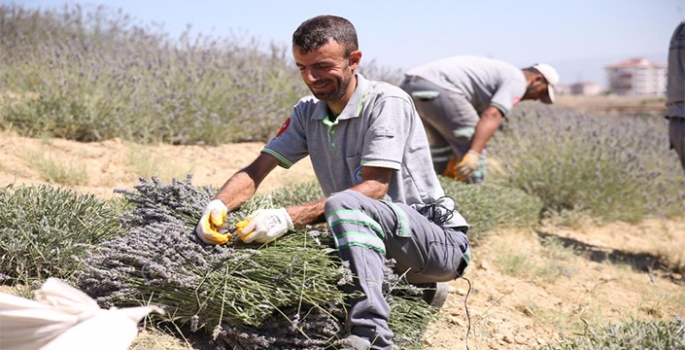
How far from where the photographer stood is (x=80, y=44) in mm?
6961

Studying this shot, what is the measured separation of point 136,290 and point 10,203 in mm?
917

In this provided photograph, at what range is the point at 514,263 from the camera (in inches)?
180

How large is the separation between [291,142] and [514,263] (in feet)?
6.83

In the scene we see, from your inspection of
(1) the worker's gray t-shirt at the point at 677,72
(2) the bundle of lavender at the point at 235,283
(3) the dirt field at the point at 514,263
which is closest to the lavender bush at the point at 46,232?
(2) the bundle of lavender at the point at 235,283

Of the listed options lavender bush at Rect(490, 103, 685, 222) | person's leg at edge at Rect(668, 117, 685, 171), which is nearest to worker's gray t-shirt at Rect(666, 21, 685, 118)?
person's leg at edge at Rect(668, 117, 685, 171)

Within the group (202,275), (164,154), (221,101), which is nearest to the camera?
(202,275)

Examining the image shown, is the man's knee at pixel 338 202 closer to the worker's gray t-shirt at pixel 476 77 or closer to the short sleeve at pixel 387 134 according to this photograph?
the short sleeve at pixel 387 134

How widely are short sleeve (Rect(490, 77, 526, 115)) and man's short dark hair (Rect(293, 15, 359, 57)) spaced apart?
7.74 ft

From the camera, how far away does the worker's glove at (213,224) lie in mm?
2600

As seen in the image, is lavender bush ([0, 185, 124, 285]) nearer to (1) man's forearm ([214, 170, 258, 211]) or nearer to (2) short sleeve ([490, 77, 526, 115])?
(1) man's forearm ([214, 170, 258, 211])

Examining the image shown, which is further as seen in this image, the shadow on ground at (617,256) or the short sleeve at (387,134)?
the shadow on ground at (617,256)

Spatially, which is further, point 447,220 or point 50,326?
point 447,220

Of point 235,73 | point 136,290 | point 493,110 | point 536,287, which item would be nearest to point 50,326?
point 136,290

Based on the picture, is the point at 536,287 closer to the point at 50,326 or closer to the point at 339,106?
the point at 339,106
